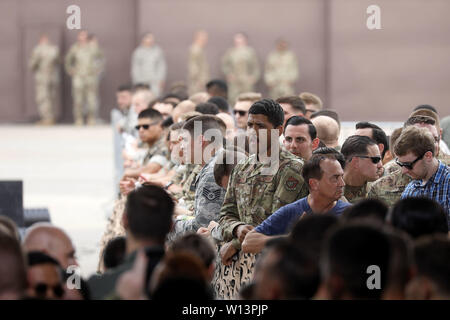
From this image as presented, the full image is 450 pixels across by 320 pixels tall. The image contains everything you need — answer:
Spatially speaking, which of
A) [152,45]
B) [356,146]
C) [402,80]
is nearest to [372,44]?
[402,80]

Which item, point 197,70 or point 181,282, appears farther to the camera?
point 197,70

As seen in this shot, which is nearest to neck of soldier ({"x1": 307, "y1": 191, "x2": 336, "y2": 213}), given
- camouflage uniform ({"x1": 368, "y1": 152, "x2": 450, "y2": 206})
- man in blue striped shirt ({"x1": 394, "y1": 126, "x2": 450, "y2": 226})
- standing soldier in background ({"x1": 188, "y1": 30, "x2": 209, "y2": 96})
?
man in blue striped shirt ({"x1": 394, "y1": 126, "x2": 450, "y2": 226})

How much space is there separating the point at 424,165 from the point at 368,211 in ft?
5.74

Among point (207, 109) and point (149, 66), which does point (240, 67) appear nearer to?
point (149, 66)

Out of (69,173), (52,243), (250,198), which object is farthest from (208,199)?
(69,173)

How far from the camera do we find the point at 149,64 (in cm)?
2389

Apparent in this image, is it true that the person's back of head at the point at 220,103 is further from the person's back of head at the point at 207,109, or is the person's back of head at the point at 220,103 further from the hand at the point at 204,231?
the hand at the point at 204,231

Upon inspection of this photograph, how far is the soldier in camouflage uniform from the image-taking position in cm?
492

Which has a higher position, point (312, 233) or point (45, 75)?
point (45, 75)

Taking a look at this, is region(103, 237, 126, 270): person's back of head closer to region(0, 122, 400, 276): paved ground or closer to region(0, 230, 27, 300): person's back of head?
region(0, 230, 27, 300): person's back of head

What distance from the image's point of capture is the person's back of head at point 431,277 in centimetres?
275
